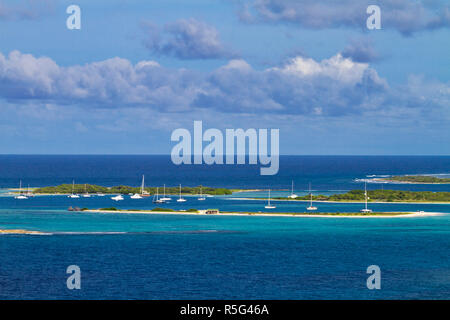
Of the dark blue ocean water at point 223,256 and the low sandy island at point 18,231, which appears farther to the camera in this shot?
the low sandy island at point 18,231

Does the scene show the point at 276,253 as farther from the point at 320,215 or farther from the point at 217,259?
the point at 320,215

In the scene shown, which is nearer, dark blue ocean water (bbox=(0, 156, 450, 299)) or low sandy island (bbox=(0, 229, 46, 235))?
dark blue ocean water (bbox=(0, 156, 450, 299))

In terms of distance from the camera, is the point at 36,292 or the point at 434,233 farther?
the point at 434,233

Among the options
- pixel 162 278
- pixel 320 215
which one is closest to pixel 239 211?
pixel 320 215

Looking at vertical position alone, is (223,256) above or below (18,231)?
below

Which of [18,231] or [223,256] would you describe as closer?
[223,256]
